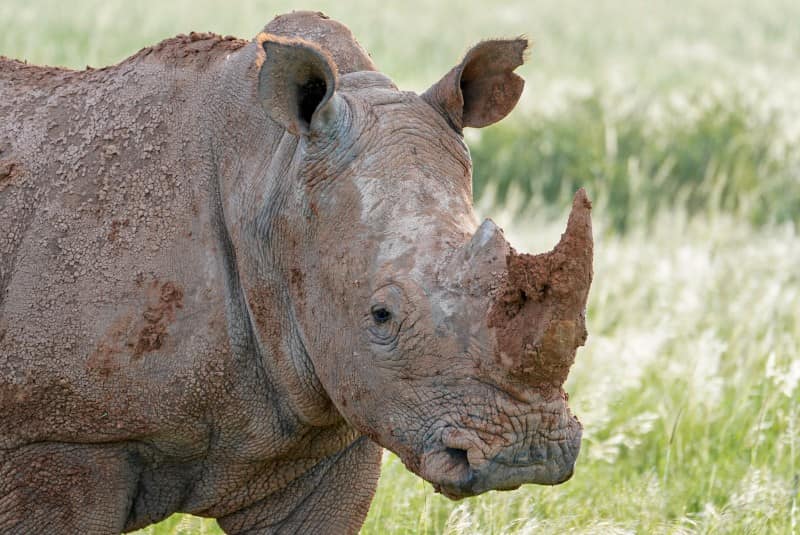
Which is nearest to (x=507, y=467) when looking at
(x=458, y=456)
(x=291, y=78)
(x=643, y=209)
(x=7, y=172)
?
(x=458, y=456)

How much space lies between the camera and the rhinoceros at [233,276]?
174 inches

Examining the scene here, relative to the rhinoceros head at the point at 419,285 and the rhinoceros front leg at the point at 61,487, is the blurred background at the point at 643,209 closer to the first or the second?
the rhinoceros head at the point at 419,285

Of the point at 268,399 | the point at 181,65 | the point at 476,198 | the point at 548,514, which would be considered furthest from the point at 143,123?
the point at 476,198

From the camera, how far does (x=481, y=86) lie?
5215mm

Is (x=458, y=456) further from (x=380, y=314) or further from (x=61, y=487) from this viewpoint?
(x=61, y=487)

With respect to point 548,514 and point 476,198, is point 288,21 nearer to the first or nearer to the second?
point 548,514

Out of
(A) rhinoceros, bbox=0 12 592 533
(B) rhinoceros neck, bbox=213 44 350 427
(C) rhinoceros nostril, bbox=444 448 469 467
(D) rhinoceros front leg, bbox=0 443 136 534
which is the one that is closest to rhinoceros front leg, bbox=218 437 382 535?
(A) rhinoceros, bbox=0 12 592 533

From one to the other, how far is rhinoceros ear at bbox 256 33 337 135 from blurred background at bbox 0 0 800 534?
1.03m

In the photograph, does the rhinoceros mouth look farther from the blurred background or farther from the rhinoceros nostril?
the blurred background

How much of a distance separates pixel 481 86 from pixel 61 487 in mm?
2018

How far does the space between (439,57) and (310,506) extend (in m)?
19.4

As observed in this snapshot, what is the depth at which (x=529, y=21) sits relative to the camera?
2950 centimetres

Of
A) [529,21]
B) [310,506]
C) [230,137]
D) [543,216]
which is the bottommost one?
[310,506]

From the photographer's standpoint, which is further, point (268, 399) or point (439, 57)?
point (439, 57)
